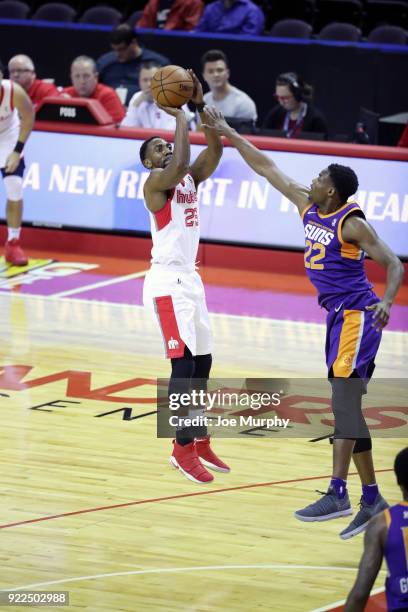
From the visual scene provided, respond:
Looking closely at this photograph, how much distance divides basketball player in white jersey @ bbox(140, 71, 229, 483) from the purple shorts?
97 cm

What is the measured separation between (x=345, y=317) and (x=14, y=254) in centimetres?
722

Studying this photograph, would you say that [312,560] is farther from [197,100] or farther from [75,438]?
[197,100]

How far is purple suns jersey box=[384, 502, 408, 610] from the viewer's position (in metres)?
4.47

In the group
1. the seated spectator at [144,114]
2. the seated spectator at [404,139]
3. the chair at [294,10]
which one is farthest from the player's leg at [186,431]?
the chair at [294,10]

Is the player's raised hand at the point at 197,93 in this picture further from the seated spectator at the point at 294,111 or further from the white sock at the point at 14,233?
the white sock at the point at 14,233

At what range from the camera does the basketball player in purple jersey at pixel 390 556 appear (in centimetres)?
442

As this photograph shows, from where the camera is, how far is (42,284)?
1320 cm

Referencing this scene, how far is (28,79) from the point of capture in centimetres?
1509

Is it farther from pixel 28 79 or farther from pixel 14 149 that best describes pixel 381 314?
pixel 28 79

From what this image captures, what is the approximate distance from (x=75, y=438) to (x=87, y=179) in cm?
618

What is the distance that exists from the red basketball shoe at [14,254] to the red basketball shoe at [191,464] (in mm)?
6331

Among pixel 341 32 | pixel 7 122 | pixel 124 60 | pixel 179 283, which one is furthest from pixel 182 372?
pixel 341 32

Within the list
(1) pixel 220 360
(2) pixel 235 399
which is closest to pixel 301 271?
(1) pixel 220 360

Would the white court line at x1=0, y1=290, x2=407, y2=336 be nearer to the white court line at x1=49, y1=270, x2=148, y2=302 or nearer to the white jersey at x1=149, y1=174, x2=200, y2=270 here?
the white court line at x1=49, y1=270, x2=148, y2=302
